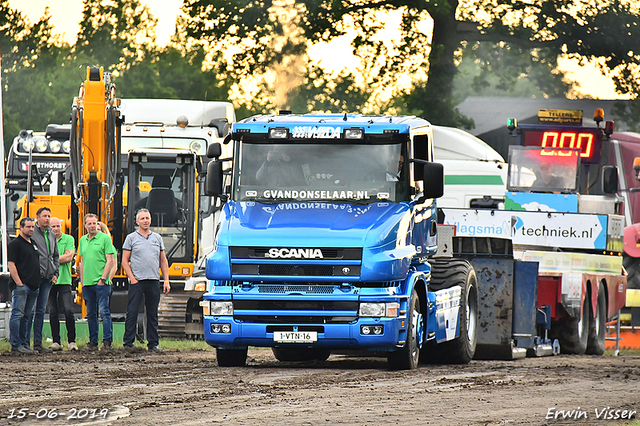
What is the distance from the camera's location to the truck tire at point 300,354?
15977mm

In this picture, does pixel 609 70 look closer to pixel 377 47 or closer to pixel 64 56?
pixel 377 47

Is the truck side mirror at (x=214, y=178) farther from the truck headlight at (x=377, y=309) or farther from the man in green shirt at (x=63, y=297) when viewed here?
the man in green shirt at (x=63, y=297)

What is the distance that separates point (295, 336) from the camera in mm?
13344

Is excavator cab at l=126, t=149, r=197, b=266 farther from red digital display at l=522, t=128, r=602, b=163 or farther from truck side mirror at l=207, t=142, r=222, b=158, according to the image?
red digital display at l=522, t=128, r=602, b=163

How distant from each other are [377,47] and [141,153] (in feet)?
51.5

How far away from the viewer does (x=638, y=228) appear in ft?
83.8

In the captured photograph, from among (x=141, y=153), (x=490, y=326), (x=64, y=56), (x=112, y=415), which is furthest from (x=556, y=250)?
(x=64, y=56)

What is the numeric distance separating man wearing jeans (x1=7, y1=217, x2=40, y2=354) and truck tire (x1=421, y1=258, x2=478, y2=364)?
5.39 meters

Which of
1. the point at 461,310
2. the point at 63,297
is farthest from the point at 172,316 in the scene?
the point at 461,310

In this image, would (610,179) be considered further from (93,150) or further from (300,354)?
(93,150)

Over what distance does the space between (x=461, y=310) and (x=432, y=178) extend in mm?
2472

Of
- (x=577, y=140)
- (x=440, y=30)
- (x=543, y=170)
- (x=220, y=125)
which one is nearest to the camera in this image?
(x=220, y=125)

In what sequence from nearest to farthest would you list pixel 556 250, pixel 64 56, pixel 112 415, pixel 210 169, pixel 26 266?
pixel 112 415 → pixel 210 169 → pixel 26 266 → pixel 556 250 → pixel 64 56

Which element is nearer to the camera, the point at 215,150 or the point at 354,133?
the point at 215,150
